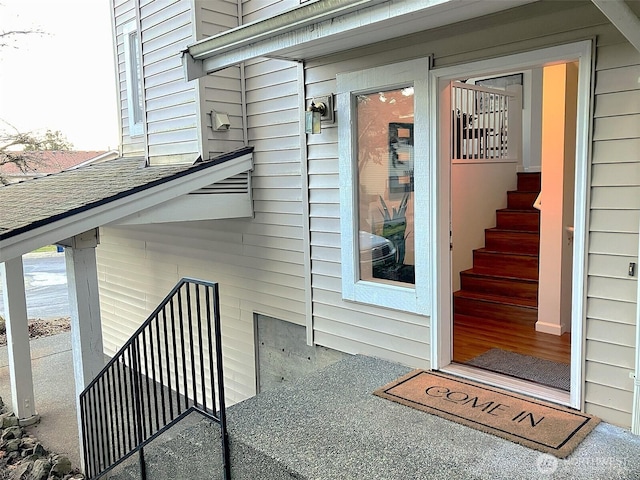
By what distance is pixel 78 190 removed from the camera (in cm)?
484

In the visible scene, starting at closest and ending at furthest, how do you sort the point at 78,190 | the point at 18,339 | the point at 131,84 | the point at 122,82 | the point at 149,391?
the point at 149,391
the point at 78,190
the point at 18,339
the point at 131,84
the point at 122,82

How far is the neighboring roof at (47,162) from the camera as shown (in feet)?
35.5

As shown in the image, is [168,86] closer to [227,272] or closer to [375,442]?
[227,272]

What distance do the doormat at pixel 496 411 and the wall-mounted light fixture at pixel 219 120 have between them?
271 centimetres

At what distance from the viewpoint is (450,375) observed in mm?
3525

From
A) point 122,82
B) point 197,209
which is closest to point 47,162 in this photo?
point 122,82

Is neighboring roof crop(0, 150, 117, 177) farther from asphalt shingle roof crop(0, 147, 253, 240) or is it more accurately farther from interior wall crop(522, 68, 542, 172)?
interior wall crop(522, 68, 542, 172)

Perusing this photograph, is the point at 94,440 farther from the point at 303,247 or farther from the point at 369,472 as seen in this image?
the point at 369,472

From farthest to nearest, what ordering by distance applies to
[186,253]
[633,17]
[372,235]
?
[186,253]
[372,235]
[633,17]

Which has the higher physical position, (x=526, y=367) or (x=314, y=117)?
(x=314, y=117)

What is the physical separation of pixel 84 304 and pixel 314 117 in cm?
263

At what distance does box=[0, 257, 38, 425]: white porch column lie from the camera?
577 centimetres

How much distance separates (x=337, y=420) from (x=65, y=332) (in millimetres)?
8299

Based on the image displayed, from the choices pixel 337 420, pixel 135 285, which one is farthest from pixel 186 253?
pixel 337 420
